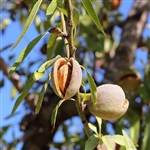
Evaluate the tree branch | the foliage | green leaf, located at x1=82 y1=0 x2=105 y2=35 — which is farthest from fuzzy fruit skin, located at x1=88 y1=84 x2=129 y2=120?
the tree branch

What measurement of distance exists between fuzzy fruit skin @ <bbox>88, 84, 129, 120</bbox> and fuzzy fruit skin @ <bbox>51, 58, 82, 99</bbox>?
0.08m

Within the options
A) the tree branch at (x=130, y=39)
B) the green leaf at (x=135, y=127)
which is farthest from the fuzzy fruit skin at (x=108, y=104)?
the tree branch at (x=130, y=39)

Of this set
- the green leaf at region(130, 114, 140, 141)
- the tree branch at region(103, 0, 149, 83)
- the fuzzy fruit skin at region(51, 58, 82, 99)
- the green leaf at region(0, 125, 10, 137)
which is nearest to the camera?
the fuzzy fruit skin at region(51, 58, 82, 99)

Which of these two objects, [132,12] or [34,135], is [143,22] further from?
[34,135]

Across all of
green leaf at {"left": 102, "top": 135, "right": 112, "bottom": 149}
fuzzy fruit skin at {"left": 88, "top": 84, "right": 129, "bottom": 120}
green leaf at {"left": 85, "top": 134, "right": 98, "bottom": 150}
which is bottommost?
green leaf at {"left": 102, "top": 135, "right": 112, "bottom": 149}

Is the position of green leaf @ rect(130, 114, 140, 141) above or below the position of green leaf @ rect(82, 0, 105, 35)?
below

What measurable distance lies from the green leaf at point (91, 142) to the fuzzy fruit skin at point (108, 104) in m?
0.05

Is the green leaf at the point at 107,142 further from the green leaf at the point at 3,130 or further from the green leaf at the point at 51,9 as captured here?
the green leaf at the point at 3,130

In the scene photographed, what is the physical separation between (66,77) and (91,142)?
0.15 meters

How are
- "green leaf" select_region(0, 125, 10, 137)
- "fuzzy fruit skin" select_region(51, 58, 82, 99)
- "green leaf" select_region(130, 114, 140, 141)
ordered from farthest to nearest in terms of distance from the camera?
"green leaf" select_region(0, 125, 10, 137) → "green leaf" select_region(130, 114, 140, 141) → "fuzzy fruit skin" select_region(51, 58, 82, 99)

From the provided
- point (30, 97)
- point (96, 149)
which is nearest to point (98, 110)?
point (96, 149)

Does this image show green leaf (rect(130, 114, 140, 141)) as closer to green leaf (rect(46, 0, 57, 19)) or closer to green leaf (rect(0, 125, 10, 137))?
green leaf (rect(0, 125, 10, 137))

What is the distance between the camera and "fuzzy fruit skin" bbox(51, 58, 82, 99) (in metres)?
0.67

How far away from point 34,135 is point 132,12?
3.07ft
